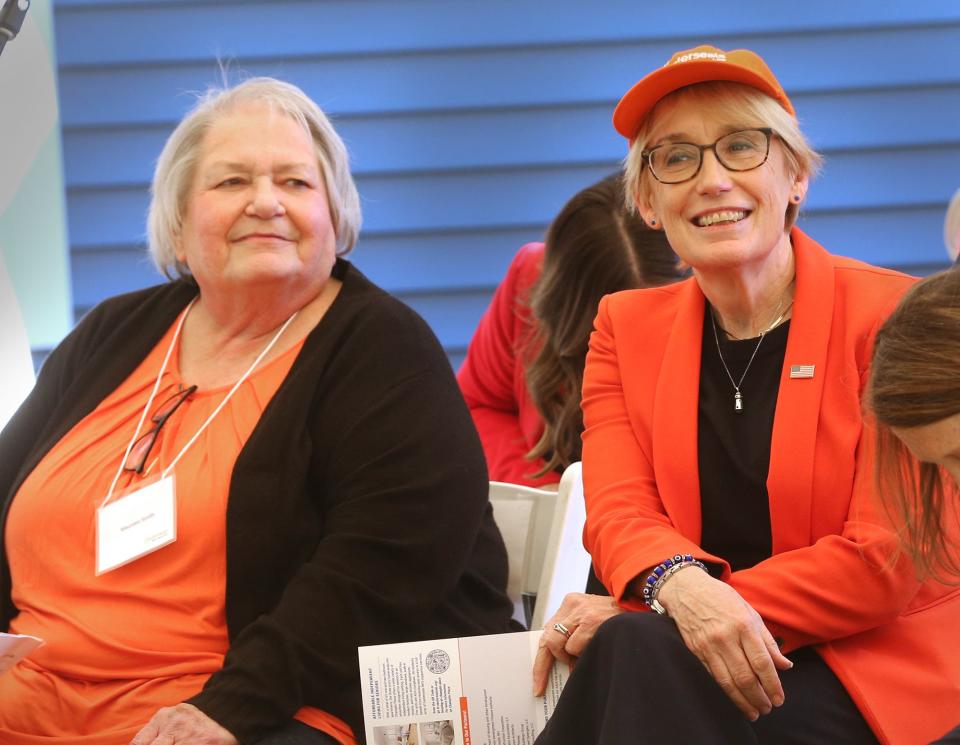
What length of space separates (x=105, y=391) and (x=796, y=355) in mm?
1424

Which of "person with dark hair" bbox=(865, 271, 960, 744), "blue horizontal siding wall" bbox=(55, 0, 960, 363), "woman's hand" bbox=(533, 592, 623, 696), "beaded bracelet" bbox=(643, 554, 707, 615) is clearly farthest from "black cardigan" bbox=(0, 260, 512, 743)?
"blue horizontal siding wall" bbox=(55, 0, 960, 363)

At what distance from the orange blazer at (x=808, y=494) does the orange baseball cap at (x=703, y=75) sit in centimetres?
28

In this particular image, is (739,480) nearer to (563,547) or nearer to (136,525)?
(563,547)

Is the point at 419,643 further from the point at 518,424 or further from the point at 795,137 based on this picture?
the point at 518,424

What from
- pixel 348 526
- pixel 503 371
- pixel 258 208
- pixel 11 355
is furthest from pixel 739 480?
pixel 11 355

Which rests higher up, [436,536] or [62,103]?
[62,103]

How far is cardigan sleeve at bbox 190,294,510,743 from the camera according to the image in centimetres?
223

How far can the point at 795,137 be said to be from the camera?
2.19m

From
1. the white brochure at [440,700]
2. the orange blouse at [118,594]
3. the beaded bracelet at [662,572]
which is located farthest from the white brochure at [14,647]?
the beaded bracelet at [662,572]

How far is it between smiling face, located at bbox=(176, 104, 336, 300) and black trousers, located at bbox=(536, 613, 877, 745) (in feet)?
3.78

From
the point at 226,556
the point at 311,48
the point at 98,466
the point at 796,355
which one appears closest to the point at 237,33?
the point at 311,48

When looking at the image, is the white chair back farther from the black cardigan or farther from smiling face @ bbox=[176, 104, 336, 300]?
smiling face @ bbox=[176, 104, 336, 300]

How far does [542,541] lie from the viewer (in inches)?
108

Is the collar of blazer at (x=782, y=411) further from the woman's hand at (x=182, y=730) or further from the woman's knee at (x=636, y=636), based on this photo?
the woman's hand at (x=182, y=730)
